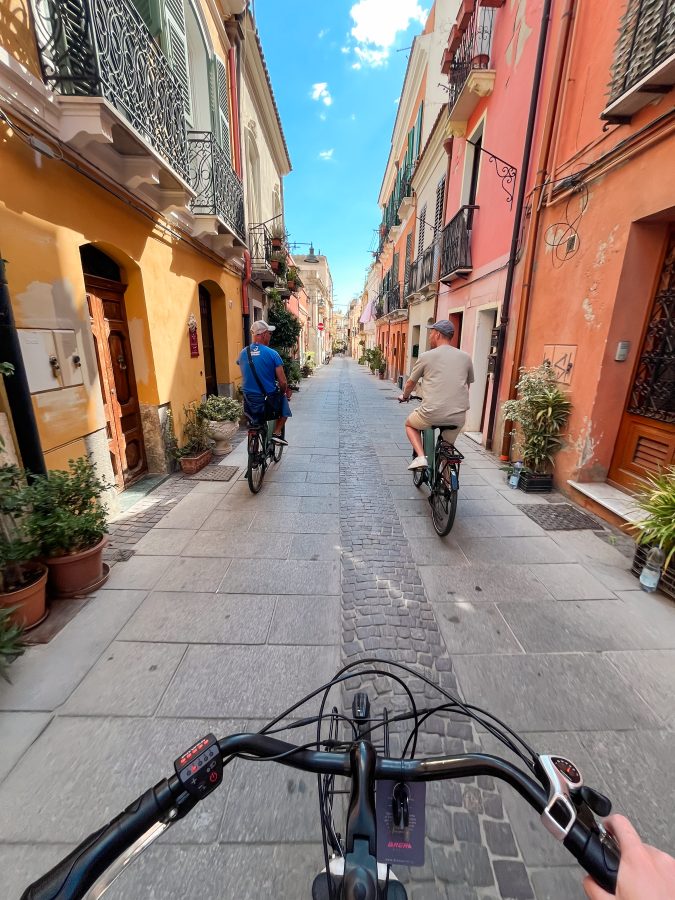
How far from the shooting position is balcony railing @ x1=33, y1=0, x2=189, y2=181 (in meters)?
2.90

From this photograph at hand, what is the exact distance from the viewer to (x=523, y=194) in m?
5.20

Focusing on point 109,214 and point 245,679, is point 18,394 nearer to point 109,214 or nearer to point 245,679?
point 109,214

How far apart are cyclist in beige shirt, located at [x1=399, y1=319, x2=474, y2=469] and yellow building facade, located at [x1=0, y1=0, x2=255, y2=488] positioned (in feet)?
10.2

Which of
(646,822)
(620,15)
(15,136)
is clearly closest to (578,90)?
(620,15)

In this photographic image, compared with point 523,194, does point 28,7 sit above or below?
above

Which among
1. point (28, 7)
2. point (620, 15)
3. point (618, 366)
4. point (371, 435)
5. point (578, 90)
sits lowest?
point (371, 435)

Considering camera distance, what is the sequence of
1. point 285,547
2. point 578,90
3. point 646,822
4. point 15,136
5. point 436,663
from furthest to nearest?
point 578,90 < point 285,547 < point 15,136 < point 436,663 < point 646,822

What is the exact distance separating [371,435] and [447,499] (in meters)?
4.06

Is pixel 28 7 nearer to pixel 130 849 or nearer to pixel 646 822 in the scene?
pixel 130 849

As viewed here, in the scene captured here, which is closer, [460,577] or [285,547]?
[460,577]

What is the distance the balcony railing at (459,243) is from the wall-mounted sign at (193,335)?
16.7ft

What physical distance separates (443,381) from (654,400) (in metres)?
2.01

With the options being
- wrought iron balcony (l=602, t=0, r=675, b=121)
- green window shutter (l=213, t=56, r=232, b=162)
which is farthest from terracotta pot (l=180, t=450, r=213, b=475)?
wrought iron balcony (l=602, t=0, r=675, b=121)

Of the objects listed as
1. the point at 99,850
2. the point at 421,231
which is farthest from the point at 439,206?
the point at 99,850
